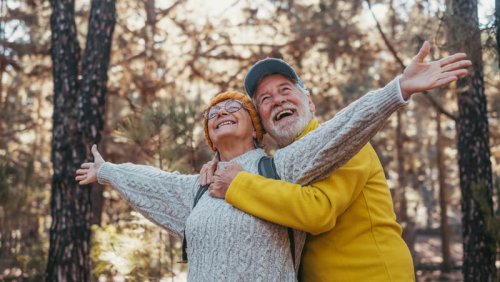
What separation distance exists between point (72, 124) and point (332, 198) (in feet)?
13.5

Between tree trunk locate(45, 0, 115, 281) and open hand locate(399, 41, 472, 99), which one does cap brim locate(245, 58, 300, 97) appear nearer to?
open hand locate(399, 41, 472, 99)

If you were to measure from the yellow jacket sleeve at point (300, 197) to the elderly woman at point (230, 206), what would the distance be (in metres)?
0.06

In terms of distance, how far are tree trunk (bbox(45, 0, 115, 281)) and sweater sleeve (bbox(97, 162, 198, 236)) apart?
2.97 meters

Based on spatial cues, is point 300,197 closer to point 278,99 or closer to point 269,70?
point 278,99

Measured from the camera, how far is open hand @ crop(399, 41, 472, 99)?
1.82 metres

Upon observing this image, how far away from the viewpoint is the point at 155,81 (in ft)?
31.6

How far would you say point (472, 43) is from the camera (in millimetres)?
5043

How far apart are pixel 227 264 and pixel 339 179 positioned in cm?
52

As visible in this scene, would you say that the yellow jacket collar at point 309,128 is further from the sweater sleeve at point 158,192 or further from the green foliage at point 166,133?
the green foliage at point 166,133

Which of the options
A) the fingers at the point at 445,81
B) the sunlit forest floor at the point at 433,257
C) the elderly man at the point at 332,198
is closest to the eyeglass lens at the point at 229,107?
the elderly man at the point at 332,198

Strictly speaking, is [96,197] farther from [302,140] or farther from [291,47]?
[302,140]

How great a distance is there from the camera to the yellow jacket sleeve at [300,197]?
194cm

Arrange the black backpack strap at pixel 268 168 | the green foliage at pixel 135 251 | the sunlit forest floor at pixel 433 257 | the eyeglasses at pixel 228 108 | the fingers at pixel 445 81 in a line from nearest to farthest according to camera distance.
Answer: the fingers at pixel 445 81, the black backpack strap at pixel 268 168, the eyeglasses at pixel 228 108, the green foliage at pixel 135 251, the sunlit forest floor at pixel 433 257

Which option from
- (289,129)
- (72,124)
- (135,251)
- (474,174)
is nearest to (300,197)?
(289,129)
